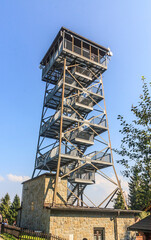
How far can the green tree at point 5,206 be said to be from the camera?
5253 centimetres

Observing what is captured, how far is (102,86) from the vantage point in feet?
93.7

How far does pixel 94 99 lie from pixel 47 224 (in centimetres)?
1599

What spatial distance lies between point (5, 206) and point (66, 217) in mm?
42369

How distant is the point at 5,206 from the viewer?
54.1m

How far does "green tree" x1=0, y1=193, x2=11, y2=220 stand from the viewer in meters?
52.5

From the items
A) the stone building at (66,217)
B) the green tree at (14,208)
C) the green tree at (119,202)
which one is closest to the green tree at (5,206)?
the green tree at (14,208)

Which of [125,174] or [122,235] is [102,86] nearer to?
[125,174]

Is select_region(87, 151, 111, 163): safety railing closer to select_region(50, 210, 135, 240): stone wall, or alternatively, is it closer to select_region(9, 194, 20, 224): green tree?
select_region(50, 210, 135, 240): stone wall

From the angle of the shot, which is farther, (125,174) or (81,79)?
(81,79)

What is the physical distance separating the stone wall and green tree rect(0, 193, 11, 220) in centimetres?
3910

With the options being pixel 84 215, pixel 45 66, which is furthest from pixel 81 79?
pixel 84 215

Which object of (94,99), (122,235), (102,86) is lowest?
(122,235)

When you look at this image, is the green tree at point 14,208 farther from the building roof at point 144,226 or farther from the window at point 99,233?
the building roof at point 144,226

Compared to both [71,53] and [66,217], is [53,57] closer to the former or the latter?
[71,53]
